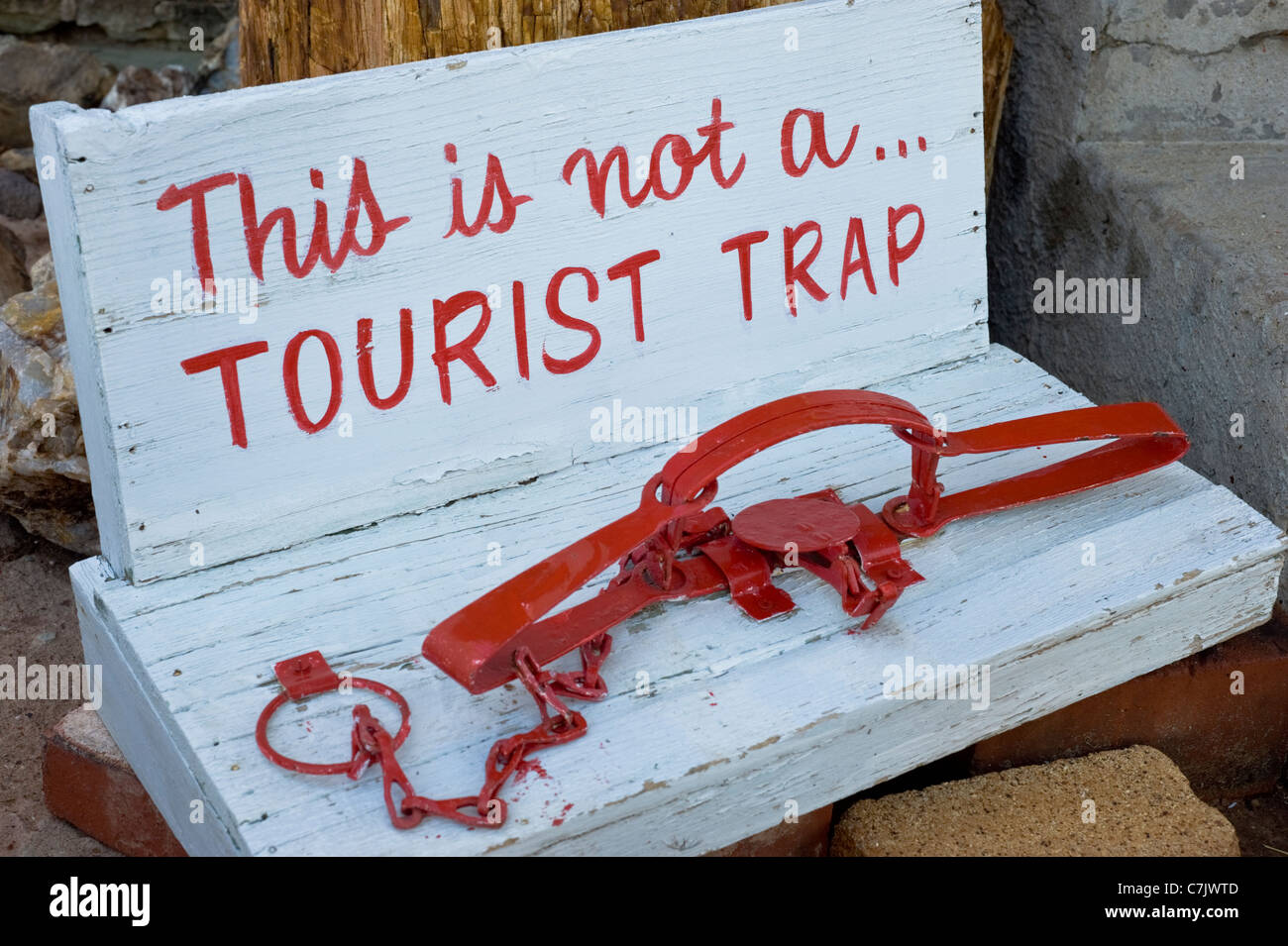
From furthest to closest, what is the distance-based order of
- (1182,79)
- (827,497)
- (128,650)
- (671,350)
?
1. (1182,79)
2. (671,350)
3. (827,497)
4. (128,650)

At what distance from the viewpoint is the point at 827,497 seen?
5.49 ft

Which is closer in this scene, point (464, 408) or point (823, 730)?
point (823, 730)

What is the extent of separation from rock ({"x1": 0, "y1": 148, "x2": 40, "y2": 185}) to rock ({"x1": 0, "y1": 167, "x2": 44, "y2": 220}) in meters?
0.09

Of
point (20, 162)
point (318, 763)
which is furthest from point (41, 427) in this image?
point (20, 162)

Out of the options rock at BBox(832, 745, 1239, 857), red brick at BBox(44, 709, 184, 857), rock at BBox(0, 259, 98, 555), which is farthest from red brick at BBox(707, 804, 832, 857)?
rock at BBox(0, 259, 98, 555)

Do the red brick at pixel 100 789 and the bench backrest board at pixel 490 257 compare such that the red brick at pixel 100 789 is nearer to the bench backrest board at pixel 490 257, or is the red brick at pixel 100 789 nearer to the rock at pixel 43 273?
the bench backrest board at pixel 490 257

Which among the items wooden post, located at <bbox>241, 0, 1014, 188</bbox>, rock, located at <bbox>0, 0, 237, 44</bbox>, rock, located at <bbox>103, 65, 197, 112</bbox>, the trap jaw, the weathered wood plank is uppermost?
rock, located at <bbox>0, 0, 237, 44</bbox>

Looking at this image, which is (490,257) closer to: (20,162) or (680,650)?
(680,650)

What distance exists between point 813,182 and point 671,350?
11.7 inches

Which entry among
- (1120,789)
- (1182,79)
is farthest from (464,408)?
(1182,79)

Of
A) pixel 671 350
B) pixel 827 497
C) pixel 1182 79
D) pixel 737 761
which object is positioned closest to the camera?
pixel 737 761

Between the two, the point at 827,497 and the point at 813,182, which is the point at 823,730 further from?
the point at 813,182

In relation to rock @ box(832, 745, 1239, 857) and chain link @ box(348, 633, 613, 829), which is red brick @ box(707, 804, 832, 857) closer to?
rock @ box(832, 745, 1239, 857)

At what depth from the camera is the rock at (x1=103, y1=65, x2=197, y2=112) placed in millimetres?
3715
